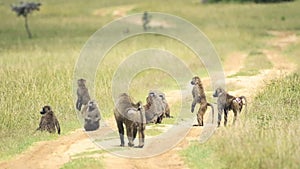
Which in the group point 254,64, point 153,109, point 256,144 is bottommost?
point 256,144

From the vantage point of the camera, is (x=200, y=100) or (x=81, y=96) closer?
A: (x=200, y=100)

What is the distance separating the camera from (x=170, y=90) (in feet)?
62.5

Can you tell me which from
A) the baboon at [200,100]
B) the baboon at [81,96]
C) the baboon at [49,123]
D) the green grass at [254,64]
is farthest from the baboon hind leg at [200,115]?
the green grass at [254,64]

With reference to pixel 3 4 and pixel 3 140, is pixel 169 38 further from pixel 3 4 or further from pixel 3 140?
pixel 3 4

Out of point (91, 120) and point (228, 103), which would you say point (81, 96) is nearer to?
point (91, 120)

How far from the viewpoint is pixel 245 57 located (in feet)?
88.1

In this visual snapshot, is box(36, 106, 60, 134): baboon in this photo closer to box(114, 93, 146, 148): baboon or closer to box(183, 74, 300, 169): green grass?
box(114, 93, 146, 148): baboon

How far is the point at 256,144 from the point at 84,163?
2749mm

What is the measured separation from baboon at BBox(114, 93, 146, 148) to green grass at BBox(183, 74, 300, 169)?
88 cm

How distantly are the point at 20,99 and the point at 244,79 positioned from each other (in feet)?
25.3

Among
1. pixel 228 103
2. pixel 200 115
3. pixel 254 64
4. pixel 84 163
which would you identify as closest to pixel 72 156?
pixel 84 163

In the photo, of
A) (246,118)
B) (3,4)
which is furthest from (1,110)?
(3,4)

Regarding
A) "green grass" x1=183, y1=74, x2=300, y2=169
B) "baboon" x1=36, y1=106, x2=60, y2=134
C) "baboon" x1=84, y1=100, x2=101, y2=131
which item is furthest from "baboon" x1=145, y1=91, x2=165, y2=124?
"baboon" x1=36, y1=106, x2=60, y2=134

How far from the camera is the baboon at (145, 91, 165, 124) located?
13375mm
